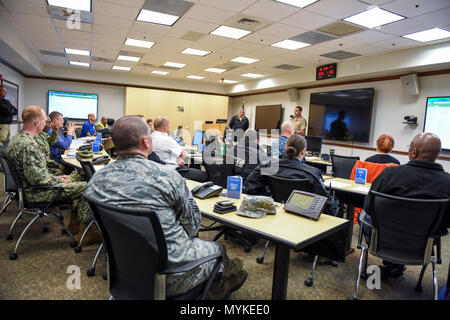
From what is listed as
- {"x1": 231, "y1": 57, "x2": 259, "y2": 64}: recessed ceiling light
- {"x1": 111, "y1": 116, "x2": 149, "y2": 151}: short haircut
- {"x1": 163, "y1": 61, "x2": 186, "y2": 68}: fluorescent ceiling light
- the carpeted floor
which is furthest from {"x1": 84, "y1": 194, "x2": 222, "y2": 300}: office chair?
{"x1": 163, "y1": 61, "x2": 186, "y2": 68}: fluorescent ceiling light

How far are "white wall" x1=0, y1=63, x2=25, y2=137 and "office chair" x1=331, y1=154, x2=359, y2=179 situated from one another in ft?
28.5

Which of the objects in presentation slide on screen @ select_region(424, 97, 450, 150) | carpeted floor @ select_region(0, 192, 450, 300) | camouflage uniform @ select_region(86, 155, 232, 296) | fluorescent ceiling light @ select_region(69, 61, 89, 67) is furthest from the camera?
fluorescent ceiling light @ select_region(69, 61, 89, 67)

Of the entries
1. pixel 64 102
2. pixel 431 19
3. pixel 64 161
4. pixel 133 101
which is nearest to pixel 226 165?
pixel 64 161

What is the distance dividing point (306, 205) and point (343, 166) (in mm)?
Result: 2627

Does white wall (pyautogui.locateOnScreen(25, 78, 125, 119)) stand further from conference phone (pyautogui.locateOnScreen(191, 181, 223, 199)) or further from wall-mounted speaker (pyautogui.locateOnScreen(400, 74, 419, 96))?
conference phone (pyautogui.locateOnScreen(191, 181, 223, 199))

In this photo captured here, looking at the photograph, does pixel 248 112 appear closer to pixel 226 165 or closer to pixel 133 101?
pixel 133 101

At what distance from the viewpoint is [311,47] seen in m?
6.27

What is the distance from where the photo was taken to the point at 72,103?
11.2 m

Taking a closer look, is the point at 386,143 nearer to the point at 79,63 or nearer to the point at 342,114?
the point at 342,114

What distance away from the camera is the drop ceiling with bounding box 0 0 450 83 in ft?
14.2

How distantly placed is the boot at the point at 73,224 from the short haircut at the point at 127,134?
2219 mm

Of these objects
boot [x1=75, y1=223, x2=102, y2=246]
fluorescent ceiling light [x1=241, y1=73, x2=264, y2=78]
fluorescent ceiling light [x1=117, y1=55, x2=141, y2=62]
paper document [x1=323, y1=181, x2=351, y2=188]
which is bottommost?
boot [x1=75, y1=223, x2=102, y2=246]

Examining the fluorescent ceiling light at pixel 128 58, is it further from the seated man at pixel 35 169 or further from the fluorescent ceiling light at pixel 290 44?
the seated man at pixel 35 169
